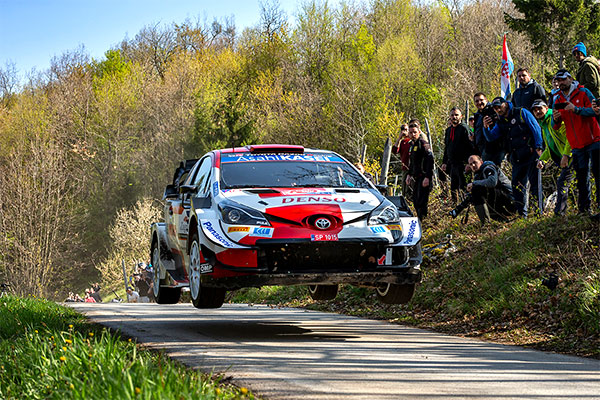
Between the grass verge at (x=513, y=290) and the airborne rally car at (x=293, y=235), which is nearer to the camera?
the airborne rally car at (x=293, y=235)

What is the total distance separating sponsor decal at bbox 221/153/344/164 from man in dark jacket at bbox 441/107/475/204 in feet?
18.9

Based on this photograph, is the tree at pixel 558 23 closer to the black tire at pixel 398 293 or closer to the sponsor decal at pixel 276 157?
the sponsor decal at pixel 276 157

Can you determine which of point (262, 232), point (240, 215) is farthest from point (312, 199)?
point (240, 215)

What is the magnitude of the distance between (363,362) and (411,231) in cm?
213

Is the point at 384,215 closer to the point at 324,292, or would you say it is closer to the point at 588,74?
the point at 324,292

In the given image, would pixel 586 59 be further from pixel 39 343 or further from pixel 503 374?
pixel 39 343

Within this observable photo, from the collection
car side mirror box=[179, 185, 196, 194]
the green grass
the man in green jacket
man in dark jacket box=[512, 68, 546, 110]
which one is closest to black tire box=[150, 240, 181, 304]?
car side mirror box=[179, 185, 196, 194]

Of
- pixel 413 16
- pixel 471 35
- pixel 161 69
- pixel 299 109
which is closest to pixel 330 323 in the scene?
pixel 299 109

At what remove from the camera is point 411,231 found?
28.8ft

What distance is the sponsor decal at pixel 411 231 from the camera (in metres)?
8.68

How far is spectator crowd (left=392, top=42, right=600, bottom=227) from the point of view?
38.1 feet

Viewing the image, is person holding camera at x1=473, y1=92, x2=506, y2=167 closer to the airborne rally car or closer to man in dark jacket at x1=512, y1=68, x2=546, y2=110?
man in dark jacket at x1=512, y1=68, x2=546, y2=110

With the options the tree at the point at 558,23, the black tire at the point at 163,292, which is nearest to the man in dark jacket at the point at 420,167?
the black tire at the point at 163,292

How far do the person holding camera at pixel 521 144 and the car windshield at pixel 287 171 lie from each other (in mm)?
4472
